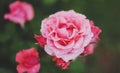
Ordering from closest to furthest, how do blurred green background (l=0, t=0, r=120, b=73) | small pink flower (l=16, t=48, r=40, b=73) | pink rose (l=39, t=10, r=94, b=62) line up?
pink rose (l=39, t=10, r=94, b=62) → small pink flower (l=16, t=48, r=40, b=73) → blurred green background (l=0, t=0, r=120, b=73)

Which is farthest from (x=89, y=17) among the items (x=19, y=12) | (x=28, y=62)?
(x=28, y=62)

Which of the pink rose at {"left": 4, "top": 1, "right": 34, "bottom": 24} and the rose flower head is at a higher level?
the rose flower head

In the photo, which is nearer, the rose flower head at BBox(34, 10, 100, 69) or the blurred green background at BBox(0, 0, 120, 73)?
the rose flower head at BBox(34, 10, 100, 69)

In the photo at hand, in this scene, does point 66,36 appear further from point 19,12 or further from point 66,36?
point 19,12

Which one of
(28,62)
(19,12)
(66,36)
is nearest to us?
(66,36)

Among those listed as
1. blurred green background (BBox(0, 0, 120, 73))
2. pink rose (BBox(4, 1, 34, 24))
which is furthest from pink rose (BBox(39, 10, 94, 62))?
pink rose (BBox(4, 1, 34, 24))

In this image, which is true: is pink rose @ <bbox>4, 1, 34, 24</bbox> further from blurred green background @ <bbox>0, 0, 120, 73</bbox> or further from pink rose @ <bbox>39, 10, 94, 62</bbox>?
pink rose @ <bbox>39, 10, 94, 62</bbox>

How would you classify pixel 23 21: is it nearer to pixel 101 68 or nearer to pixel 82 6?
pixel 82 6
